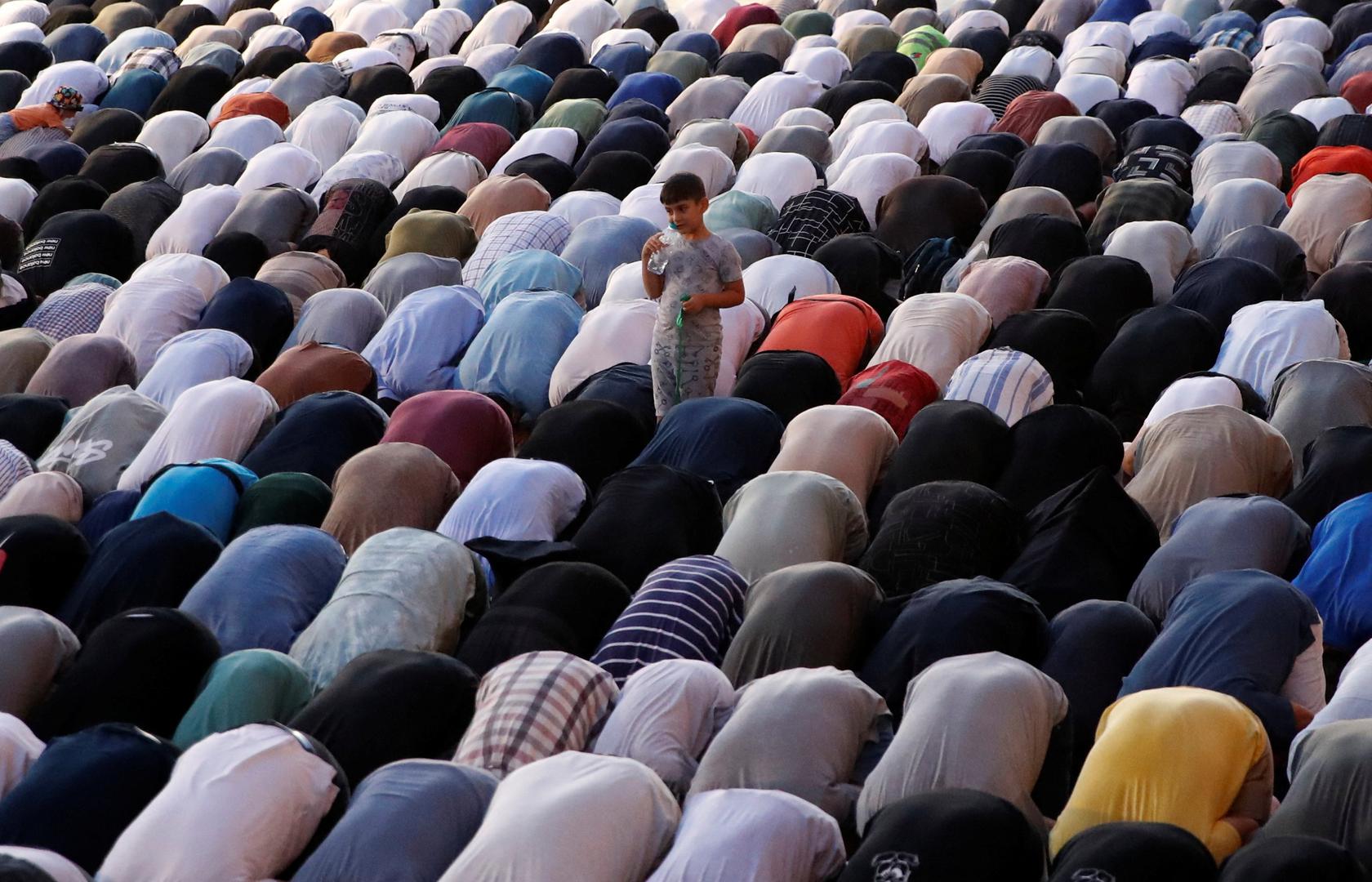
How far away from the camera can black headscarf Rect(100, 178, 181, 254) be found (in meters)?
7.70

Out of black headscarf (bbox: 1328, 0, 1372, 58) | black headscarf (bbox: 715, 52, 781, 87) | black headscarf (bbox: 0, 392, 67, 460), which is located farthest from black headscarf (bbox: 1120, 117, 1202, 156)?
black headscarf (bbox: 0, 392, 67, 460)

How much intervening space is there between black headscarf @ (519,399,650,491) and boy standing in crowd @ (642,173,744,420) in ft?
0.61

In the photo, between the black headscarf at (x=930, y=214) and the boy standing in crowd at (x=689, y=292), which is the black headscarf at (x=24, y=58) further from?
the boy standing in crowd at (x=689, y=292)

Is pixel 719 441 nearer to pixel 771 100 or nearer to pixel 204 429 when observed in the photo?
pixel 204 429

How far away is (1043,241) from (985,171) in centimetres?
86

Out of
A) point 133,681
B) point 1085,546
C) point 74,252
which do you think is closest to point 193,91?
point 74,252

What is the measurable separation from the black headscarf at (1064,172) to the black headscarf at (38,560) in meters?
3.64

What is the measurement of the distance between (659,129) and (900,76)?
3.98 ft

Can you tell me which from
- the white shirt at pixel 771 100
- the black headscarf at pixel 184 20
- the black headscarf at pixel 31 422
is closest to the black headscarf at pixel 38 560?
the black headscarf at pixel 31 422

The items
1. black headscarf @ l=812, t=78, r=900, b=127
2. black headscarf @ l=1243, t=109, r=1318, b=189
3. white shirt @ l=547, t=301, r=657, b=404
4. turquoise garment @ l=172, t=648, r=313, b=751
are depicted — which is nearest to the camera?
turquoise garment @ l=172, t=648, r=313, b=751

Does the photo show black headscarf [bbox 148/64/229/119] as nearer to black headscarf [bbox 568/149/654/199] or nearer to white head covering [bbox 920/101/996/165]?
black headscarf [bbox 568/149/654/199]

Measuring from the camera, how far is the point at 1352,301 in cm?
573

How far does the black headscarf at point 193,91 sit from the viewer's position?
30.0ft

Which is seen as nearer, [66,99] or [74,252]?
[74,252]
